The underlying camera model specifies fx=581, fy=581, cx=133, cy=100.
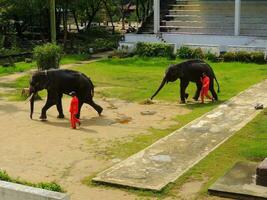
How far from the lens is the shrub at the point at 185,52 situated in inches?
1111

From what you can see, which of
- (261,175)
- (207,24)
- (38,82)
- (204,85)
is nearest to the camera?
(261,175)

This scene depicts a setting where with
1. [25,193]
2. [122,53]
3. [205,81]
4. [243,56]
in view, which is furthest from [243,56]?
[25,193]

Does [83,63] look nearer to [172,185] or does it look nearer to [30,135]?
[30,135]

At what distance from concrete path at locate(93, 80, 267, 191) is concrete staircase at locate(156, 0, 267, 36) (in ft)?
56.6

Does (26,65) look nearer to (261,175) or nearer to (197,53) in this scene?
(197,53)

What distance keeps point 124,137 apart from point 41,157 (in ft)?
7.77

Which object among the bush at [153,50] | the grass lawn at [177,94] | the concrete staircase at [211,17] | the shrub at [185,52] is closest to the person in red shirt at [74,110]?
the grass lawn at [177,94]

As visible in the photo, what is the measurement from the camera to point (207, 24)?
35.5 metres

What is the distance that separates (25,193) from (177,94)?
38.5 feet

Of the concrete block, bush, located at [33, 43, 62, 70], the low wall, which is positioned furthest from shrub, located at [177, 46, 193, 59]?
the low wall

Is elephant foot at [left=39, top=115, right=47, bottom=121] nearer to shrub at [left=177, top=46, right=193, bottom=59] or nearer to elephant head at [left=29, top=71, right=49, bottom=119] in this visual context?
elephant head at [left=29, top=71, right=49, bottom=119]

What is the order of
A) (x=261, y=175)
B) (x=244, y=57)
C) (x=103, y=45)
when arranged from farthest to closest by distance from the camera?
(x=103, y=45) → (x=244, y=57) → (x=261, y=175)

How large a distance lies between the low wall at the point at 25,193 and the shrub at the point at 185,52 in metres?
20.5

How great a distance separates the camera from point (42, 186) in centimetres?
884
